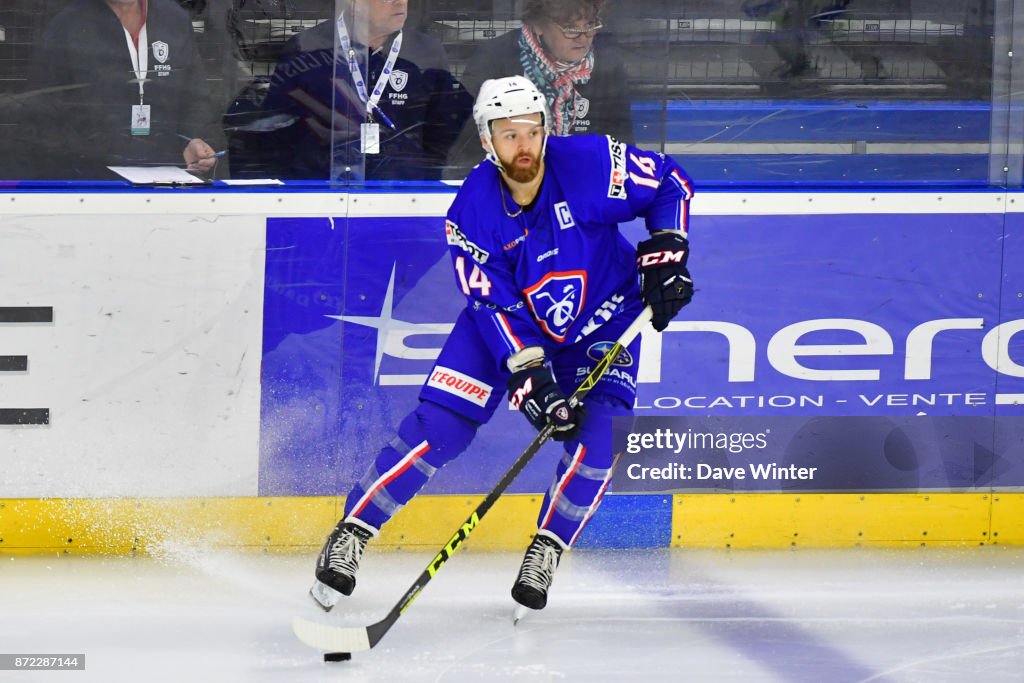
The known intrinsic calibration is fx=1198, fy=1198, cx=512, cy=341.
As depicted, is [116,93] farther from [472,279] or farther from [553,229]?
[553,229]

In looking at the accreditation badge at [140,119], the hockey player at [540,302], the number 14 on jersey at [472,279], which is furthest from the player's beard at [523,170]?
the accreditation badge at [140,119]

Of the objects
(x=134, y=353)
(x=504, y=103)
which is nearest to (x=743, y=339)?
(x=504, y=103)

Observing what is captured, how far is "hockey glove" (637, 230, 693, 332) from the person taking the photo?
2.73 meters

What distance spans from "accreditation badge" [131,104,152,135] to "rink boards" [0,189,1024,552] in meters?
0.18

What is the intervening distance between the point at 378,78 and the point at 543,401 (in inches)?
45.3

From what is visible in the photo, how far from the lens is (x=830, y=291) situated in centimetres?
338

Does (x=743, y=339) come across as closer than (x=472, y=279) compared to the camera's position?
No

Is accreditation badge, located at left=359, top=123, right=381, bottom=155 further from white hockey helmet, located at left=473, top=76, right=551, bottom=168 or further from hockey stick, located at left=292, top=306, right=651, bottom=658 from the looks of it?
hockey stick, located at left=292, top=306, right=651, bottom=658

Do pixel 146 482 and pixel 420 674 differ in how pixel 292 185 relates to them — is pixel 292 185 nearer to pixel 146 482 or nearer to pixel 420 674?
pixel 146 482

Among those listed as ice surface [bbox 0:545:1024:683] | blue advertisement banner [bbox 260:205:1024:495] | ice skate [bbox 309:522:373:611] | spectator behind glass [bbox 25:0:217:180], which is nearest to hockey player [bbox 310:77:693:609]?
ice skate [bbox 309:522:373:611]

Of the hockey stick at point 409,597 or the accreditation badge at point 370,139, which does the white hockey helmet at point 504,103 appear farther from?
the accreditation badge at point 370,139

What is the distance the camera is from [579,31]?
3303 mm

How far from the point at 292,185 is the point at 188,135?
12.2 inches

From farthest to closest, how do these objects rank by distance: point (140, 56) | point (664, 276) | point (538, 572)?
point (140, 56) → point (538, 572) → point (664, 276)
